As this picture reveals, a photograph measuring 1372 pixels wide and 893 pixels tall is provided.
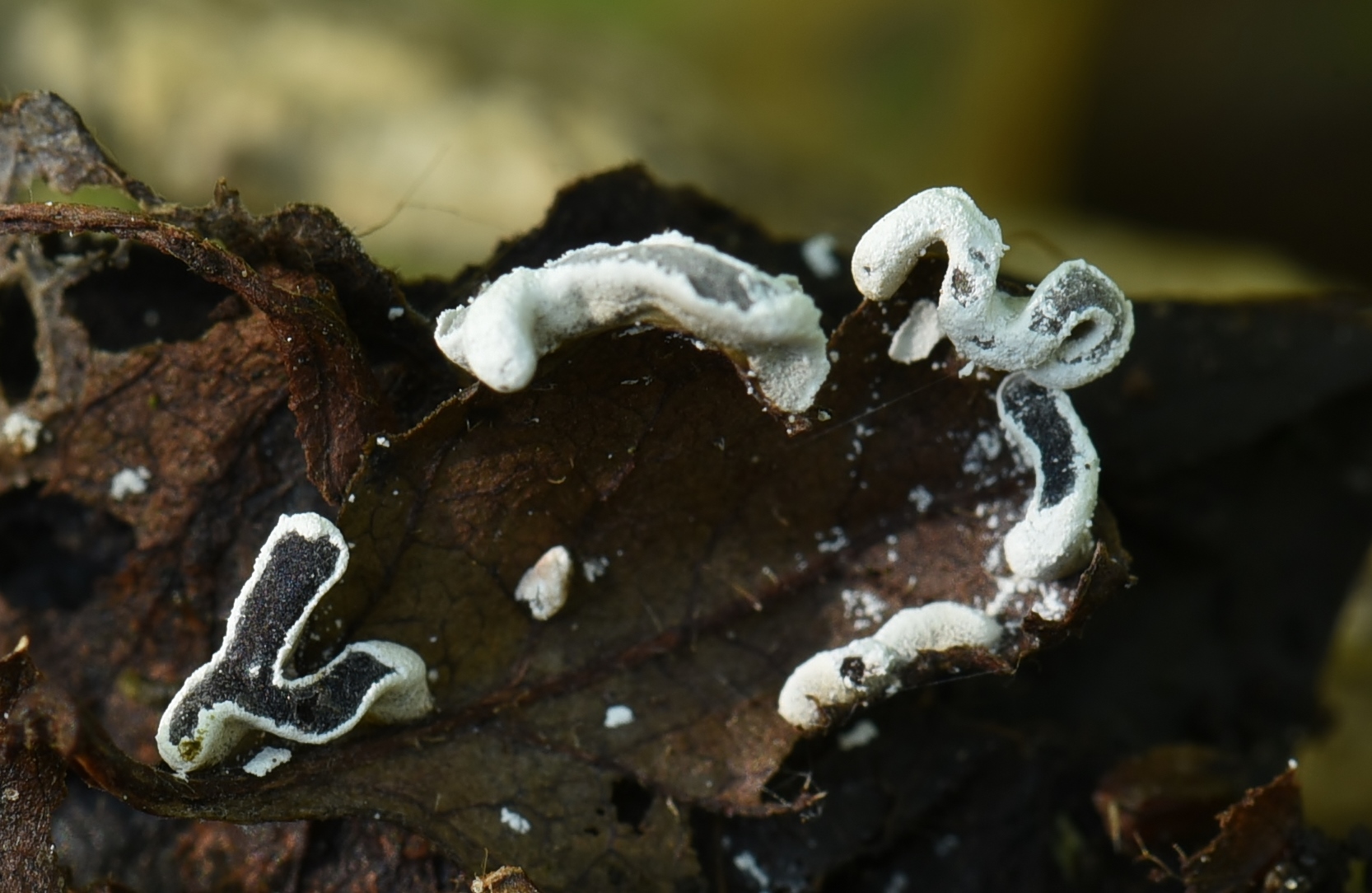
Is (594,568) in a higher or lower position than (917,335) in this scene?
lower

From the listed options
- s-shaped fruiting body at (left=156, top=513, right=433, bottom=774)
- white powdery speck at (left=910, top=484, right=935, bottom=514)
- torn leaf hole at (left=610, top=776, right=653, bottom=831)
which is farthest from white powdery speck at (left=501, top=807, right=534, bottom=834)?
white powdery speck at (left=910, top=484, right=935, bottom=514)

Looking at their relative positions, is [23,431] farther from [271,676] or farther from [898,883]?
[898,883]

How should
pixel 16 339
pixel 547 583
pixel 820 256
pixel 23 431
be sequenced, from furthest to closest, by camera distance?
pixel 820 256 < pixel 16 339 < pixel 23 431 < pixel 547 583

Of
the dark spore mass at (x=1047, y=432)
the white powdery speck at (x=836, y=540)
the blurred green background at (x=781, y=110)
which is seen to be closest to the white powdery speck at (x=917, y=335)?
the dark spore mass at (x=1047, y=432)

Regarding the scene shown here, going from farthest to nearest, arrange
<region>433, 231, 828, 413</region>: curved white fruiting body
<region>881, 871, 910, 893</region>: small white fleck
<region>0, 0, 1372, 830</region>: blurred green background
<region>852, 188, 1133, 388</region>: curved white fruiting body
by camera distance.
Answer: <region>0, 0, 1372, 830</region>: blurred green background, <region>881, 871, 910, 893</region>: small white fleck, <region>852, 188, 1133, 388</region>: curved white fruiting body, <region>433, 231, 828, 413</region>: curved white fruiting body

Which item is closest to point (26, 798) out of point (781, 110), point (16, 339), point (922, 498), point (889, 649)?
point (16, 339)

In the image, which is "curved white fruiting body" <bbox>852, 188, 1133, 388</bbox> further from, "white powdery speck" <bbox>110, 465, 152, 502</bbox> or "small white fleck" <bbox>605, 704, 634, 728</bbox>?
"white powdery speck" <bbox>110, 465, 152, 502</bbox>
